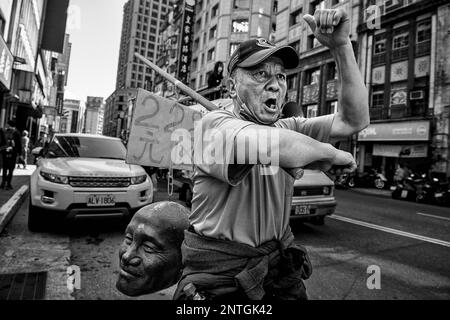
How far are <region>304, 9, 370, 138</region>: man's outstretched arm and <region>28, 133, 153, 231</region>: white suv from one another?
3.97 m

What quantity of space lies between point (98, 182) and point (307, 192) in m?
3.65

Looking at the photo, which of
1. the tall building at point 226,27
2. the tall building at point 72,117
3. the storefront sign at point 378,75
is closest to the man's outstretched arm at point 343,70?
the storefront sign at point 378,75

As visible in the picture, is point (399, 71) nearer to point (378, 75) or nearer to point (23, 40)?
point (378, 75)

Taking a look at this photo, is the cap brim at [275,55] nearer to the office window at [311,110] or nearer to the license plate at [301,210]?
the license plate at [301,210]

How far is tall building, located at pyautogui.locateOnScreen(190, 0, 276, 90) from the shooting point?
3009cm

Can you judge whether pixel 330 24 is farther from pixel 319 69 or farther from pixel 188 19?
pixel 188 19

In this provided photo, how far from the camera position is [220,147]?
33.1 inches

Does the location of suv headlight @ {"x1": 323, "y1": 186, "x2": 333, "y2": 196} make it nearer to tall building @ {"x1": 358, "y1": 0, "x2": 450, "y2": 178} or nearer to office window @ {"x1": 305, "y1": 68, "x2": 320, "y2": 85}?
tall building @ {"x1": 358, "y1": 0, "x2": 450, "y2": 178}

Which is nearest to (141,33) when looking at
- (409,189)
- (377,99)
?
(377,99)

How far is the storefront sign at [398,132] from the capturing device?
16.6 m

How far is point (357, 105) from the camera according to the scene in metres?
1.15

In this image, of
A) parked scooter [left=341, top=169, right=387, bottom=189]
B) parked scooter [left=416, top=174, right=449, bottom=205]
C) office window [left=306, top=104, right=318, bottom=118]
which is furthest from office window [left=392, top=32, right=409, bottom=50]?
parked scooter [left=416, top=174, right=449, bottom=205]

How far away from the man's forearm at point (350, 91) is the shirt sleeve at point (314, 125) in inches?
2.9
